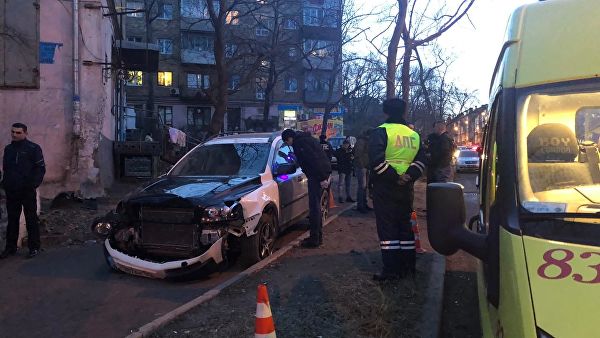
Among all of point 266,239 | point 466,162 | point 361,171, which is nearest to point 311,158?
point 266,239

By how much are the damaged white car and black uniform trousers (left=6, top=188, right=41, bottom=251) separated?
1.47 meters

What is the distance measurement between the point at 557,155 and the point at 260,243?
14.3 feet

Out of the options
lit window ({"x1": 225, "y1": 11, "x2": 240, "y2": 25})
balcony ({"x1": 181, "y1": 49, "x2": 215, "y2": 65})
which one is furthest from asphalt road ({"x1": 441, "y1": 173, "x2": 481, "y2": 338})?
balcony ({"x1": 181, "y1": 49, "x2": 215, "y2": 65})

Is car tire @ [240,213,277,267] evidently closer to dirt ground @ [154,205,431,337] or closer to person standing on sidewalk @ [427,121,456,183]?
dirt ground @ [154,205,431,337]

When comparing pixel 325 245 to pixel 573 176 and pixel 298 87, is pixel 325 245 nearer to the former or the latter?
pixel 573 176

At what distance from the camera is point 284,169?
7457mm

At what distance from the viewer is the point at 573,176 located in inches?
102

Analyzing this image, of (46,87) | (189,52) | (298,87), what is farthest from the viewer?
(298,87)

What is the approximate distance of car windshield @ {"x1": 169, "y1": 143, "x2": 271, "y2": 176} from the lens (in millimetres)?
7238

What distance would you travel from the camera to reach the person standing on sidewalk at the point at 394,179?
5.20 metres

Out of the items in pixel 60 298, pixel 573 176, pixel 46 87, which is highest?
pixel 46 87

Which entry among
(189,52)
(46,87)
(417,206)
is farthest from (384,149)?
(189,52)

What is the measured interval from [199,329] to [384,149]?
2.46 m

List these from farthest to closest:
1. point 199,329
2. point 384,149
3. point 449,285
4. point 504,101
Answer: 1. point 449,285
2. point 384,149
3. point 199,329
4. point 504,101
